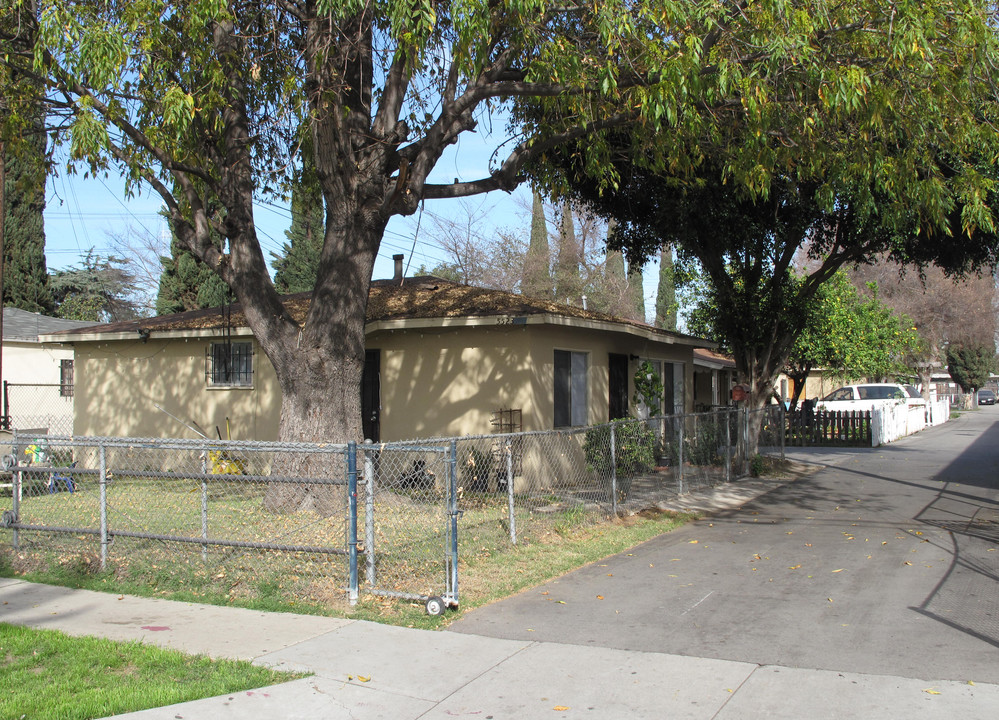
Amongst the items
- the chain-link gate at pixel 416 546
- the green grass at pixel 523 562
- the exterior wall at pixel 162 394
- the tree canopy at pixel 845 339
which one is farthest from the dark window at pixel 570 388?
the tree canopy at pixel 845 339

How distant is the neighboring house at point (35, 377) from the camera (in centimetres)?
2347

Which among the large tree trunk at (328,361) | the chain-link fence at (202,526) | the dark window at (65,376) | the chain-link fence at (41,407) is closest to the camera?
the chain-link fence at (202,526)

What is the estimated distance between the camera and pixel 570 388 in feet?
49.8

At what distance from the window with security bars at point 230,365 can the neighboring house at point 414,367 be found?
0.03m

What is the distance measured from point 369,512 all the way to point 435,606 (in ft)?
3.17

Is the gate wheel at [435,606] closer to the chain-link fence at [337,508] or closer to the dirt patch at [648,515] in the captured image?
the chain-link fence at [337,508]

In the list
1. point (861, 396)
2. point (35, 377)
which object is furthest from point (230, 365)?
point (861, 396)

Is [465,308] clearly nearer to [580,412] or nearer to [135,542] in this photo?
[580,412]

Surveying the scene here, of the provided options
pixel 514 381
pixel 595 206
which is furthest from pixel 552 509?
pixel 595 206

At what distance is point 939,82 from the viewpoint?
970 cm

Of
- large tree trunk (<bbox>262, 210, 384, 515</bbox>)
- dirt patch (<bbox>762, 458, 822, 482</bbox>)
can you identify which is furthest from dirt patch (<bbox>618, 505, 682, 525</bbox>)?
dirt patch (<bbox>762, 458, 822, 482</bbox>)

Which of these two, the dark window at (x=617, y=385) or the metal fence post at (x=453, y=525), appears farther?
the dark window at (x=617, y=385)

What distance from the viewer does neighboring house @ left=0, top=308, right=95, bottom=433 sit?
23469 mm

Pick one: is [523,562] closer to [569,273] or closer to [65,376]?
[65,376]
